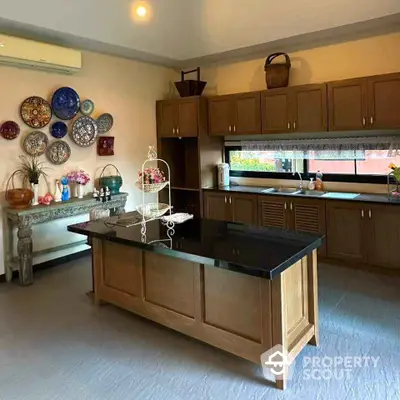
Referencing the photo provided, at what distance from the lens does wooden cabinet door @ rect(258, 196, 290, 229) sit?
15.4ft

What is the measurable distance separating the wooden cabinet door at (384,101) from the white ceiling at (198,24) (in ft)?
1.95

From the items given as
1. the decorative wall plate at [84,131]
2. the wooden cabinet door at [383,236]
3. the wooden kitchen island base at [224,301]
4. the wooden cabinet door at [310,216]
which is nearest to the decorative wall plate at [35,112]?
the decorative wall plate at [84,131]

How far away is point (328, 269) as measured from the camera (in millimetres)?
4312

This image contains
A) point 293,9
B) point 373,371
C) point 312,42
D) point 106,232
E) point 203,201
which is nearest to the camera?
point 373,371

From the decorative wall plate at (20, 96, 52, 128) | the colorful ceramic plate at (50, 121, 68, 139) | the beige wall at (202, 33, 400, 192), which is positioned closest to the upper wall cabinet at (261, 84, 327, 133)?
the beige wall at (202, 33, 400, 192)

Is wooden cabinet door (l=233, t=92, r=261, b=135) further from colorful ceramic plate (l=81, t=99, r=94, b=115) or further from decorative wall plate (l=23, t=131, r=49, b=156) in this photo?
decorative wall plate (l=23, t=131, r=49, b=156)

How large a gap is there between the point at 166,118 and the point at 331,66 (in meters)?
2.32

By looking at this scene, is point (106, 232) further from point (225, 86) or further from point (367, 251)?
point (225, 86)

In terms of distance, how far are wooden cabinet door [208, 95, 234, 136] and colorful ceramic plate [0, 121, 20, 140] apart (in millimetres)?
2406

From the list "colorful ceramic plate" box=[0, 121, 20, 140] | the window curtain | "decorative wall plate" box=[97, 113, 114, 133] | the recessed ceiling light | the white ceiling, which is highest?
the recessed ceiling light

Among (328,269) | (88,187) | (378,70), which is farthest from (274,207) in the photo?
(88,187)

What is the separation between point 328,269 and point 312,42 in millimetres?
2701

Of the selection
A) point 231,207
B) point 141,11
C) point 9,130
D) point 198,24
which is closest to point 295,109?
point 231,207

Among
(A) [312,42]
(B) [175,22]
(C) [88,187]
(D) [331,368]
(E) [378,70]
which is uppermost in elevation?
(B) [175,22]
